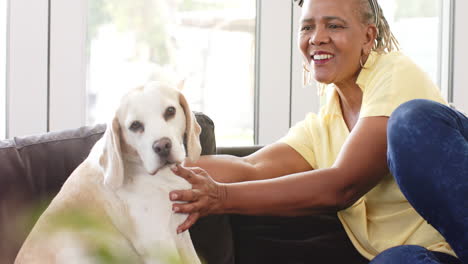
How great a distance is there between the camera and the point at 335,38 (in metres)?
1.62

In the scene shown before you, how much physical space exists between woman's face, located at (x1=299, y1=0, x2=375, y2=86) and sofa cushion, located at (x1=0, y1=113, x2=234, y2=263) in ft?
1.30

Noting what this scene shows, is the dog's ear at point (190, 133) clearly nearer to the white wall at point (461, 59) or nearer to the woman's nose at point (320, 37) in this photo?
the woman's nose at point (320, 37)

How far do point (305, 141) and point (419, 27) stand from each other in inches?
45.7

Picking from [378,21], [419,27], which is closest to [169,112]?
[378,21]

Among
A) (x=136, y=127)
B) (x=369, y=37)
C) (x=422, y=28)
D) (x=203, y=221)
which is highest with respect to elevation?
(x=422, y=28)

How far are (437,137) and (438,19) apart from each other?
1639mm

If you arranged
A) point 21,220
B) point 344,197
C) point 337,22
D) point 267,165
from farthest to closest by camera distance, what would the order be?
point 267,165 → point 337,22 → point 344,197 → point 21,220

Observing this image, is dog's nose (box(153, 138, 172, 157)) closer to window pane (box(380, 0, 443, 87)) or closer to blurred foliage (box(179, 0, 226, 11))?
blurred foliage (box(179, 0, 226, 11))

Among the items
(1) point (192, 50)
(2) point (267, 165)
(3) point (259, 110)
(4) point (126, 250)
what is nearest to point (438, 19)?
(3) point (259, 110)

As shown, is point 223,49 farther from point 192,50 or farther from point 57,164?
point 57,164

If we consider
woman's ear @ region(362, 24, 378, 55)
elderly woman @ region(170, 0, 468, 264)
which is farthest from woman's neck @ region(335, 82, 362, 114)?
woman's ear @ region(362, 24, 378, 55)

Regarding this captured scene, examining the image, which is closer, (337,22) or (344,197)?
(344,197)

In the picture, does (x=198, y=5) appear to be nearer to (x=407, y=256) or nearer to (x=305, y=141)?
(x=305, y=141)

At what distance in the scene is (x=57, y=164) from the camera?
56.9 inches
